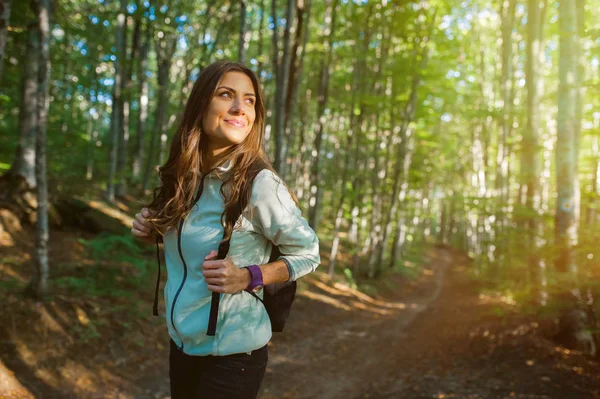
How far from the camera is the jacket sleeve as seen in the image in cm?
166

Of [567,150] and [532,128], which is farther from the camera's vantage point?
[532,128]

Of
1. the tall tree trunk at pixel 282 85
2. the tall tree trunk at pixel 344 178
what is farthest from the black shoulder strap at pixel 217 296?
the tall tree trunk at pixel 344 178

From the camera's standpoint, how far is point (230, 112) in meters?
1.83

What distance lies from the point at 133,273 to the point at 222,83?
7550 millimetres

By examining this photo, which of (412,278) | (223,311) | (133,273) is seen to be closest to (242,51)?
(133,273)

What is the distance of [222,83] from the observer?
185cm

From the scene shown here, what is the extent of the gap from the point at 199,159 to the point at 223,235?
433mm

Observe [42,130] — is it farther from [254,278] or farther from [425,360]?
[425,360]

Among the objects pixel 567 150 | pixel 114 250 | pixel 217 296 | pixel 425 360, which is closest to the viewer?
pixel 217 296

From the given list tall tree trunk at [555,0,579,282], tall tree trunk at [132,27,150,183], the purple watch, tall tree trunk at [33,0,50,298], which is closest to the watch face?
the purple watch

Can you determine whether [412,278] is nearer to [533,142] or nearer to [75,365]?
[533,142]

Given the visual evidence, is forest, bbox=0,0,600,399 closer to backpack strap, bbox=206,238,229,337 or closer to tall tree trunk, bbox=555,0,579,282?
tall tree trunk, bbox=555,0,579,282

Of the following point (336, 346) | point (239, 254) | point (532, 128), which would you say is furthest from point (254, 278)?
point (532, 128)

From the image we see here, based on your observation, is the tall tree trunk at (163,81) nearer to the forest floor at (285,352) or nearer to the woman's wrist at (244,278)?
the forest floor at (285,352)
